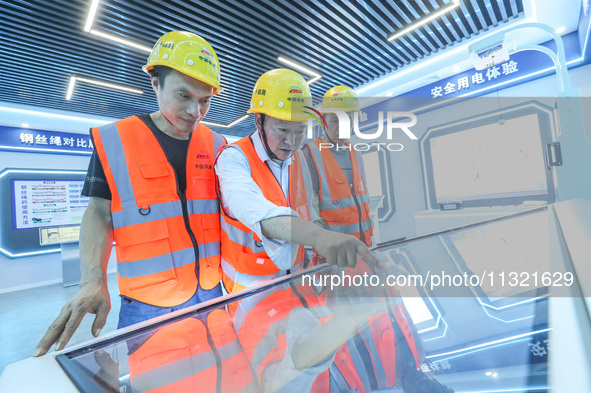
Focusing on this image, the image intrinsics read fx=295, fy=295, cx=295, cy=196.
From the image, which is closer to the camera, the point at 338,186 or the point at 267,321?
the point at 267,321

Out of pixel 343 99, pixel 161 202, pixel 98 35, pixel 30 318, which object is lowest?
pixel 30 318

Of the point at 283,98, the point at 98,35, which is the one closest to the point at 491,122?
the point at 283,98

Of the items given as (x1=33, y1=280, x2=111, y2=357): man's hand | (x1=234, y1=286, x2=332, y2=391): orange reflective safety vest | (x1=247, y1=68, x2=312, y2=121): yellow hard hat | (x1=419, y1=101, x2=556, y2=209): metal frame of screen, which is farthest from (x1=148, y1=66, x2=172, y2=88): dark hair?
(x1=419, y1=101, x2=556, y2=209): metal frame of screen

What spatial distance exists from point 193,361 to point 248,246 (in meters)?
0.69

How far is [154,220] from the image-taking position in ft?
3.64

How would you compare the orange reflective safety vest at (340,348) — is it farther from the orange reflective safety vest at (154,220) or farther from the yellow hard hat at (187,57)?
the yellow hard hat at (187,57)

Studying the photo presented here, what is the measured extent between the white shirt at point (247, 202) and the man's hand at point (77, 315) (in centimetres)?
43

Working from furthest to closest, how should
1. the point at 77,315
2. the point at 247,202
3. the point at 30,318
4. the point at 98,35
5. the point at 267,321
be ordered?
1. the point at 30,318
2. the point at 98,35
3. the point at 247,202
4. the point at 77,315
5. the point at 267,321

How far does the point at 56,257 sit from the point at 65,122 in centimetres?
266

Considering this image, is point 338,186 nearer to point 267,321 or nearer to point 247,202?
point 247,202

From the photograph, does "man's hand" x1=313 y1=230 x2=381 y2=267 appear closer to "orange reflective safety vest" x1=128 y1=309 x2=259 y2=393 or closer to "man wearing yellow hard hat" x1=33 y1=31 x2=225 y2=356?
"orange reflective safety vest" x1=128 y1=309 x2=259 y2=393

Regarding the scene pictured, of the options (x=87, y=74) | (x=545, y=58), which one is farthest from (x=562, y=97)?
(x=87, y=74)

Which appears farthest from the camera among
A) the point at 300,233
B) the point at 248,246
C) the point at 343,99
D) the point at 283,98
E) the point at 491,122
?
the point at 491,122

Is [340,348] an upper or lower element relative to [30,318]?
upper
